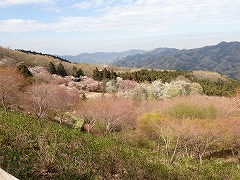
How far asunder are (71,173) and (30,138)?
3317mm

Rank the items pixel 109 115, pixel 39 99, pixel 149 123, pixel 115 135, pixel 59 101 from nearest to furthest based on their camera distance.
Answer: pixel 149 123
pixel 115 135
pixel 39 99
pixel 109 115
pixel 59 101

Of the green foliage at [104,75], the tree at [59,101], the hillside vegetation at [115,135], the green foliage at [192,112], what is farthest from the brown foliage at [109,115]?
the green foliage at [104,75]

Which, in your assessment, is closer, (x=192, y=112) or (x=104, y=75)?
(x=192, y=112)

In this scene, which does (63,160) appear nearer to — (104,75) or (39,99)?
(39,99)

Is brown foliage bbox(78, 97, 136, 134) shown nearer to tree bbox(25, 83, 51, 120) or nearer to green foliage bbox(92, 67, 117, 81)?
tree bbox(25, 83, 51, 120)

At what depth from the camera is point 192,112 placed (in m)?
40.3

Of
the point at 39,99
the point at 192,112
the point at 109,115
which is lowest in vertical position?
the point at 192,112

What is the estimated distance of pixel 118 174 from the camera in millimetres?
10773

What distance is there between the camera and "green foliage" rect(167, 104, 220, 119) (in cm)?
4000

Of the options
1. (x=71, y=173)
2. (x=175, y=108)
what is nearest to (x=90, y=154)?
(x=71, y=173)

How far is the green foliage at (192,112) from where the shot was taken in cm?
4000

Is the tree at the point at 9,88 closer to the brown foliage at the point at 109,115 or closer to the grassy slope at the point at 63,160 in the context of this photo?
the brown foliage at the point at 109,115

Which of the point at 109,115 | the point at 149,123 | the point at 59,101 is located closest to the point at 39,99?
the point at 59,101

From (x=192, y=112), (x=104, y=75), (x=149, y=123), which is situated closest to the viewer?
(x=149, y=123)
